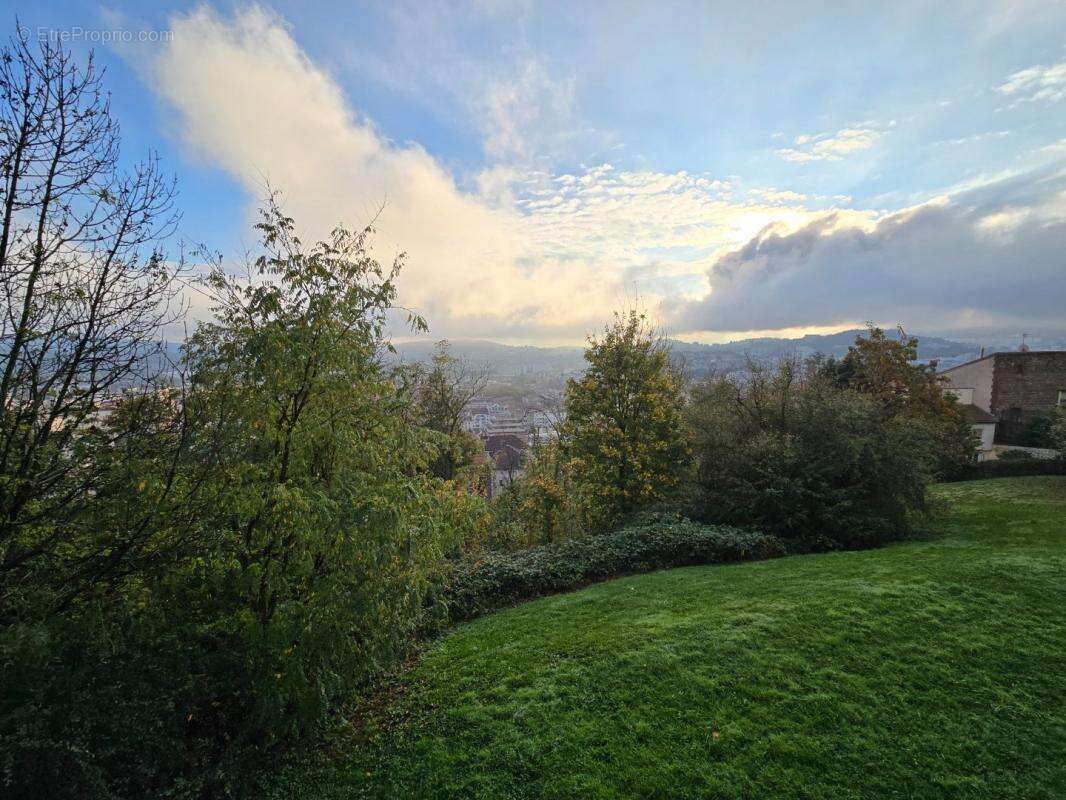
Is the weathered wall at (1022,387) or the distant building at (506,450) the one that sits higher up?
the weathered wall at (1022,387)

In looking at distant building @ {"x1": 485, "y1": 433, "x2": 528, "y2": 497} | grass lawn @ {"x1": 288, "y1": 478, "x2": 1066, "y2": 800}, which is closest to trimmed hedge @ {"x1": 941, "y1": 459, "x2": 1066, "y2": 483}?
grass lawn @ {"x1": 288, "y1": 478, "x2": 1066, "y2": 800}

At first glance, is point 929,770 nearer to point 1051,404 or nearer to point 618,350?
point 618,350

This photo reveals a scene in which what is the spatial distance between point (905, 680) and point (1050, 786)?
130 centimetres

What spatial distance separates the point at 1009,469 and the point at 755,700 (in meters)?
29.9

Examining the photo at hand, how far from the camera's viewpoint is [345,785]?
14.5 feet

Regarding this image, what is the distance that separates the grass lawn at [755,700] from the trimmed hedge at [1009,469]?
2222 centimetres

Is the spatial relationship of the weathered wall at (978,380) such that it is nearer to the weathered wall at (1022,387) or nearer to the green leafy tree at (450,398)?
the weathered wall at (1022,387)

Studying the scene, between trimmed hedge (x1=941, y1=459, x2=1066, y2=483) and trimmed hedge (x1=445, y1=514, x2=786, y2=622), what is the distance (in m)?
21.4

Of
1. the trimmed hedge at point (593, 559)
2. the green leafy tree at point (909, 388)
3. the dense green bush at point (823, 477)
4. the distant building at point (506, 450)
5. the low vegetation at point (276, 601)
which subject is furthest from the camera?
the distant building at point (506, 450)

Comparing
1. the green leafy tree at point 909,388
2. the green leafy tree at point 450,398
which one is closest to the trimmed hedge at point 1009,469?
the green leafy tree at point 909,388

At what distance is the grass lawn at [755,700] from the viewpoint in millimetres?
4211

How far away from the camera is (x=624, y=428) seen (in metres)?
16.3

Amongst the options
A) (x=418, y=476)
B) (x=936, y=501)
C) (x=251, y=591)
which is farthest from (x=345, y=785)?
(x=936, y=501)

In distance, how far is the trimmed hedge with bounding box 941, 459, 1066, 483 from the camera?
78.1 ft
